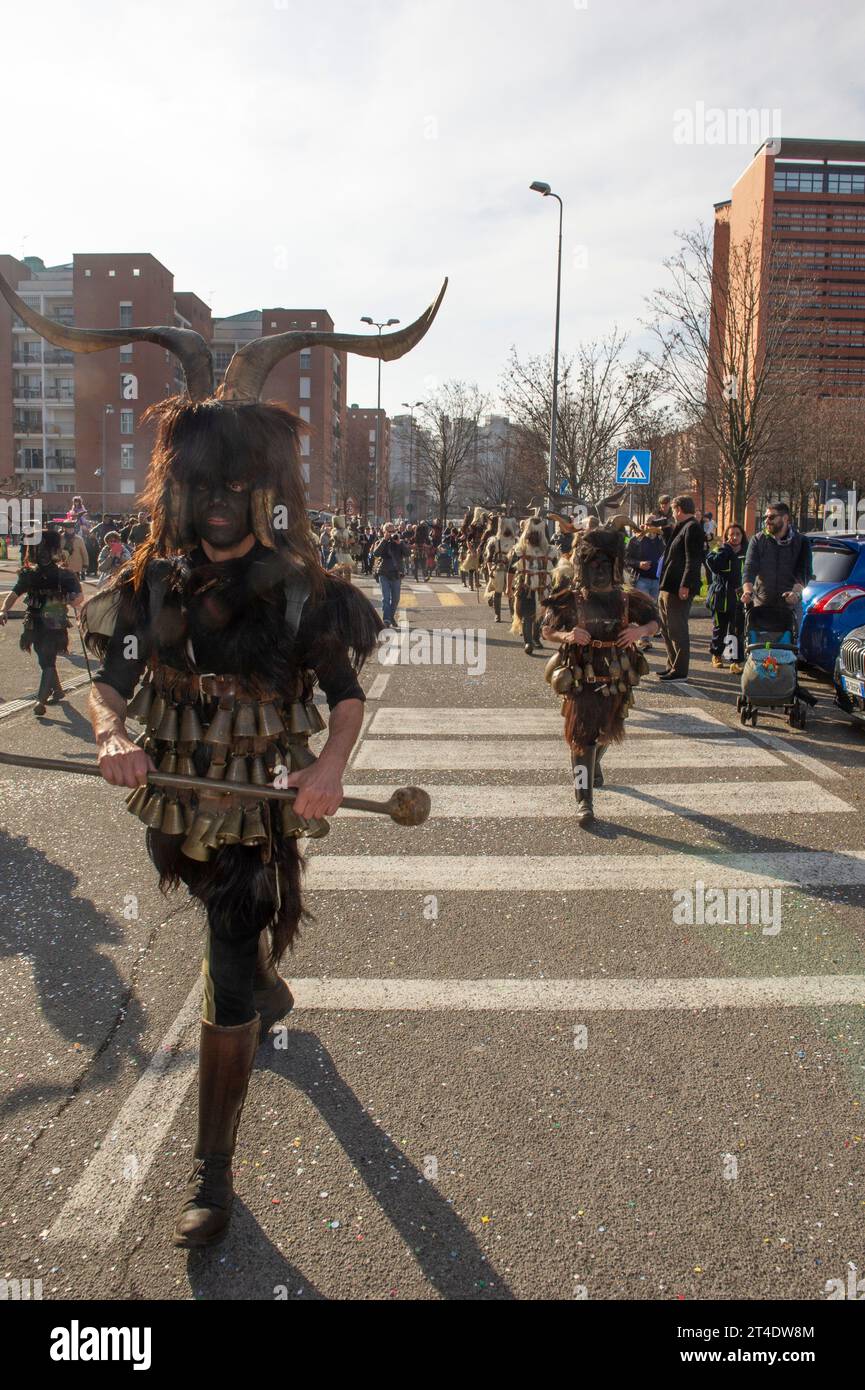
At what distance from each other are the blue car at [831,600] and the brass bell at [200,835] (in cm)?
889

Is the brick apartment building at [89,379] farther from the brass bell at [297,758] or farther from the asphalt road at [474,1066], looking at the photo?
the brass bell at [297,758]

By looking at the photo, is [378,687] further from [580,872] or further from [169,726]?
[169,726]

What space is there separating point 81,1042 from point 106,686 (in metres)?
1.57

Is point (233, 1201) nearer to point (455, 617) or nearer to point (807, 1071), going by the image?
point (807, 1071)

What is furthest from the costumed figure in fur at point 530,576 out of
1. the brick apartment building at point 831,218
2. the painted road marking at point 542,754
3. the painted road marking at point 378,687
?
the brick apartment building at point 831,218

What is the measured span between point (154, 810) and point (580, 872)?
129 inches

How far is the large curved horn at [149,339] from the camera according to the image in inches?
126

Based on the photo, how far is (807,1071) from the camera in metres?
3.67

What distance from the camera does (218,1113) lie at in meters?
2.88

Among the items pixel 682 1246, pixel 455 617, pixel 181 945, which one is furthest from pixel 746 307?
pixel 682 1246

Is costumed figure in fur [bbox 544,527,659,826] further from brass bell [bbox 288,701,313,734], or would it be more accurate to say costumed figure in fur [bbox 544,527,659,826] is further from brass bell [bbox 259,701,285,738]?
brass bell [bbox 259,701,285,738]

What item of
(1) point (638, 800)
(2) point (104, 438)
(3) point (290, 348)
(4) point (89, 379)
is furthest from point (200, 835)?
(4) point (89, 379)

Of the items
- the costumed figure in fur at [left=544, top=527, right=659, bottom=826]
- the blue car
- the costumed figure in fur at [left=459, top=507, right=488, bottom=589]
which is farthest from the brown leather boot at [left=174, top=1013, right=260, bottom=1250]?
the costumed figure in fur at [left=459, top=507, right=488, bottom=589]

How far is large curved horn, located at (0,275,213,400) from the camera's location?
10.5 feet
